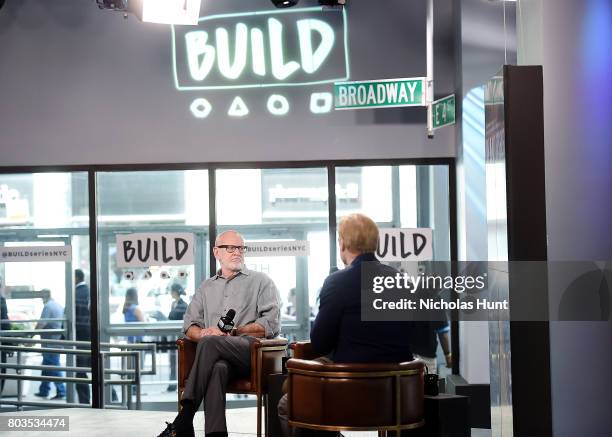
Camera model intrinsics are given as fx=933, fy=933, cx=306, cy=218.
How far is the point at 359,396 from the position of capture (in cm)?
421

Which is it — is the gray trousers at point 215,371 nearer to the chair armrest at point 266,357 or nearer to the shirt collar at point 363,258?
the chair armrest at point 266,357

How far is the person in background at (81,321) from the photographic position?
328 inches

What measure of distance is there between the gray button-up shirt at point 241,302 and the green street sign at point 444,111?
2043 millimetres

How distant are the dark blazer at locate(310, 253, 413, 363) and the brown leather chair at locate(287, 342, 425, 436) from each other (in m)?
0.09

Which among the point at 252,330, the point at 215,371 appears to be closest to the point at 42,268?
the point at 252,330

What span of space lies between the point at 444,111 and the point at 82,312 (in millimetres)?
3670

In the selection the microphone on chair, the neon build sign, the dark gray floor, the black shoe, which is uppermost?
the neon build sign

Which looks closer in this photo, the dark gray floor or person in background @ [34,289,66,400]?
the dark gray floor

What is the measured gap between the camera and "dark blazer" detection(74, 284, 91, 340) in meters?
8.35

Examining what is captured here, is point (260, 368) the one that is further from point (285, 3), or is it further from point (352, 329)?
point (285, 3)

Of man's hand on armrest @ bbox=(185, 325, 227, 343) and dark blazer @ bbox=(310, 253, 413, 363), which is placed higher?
dark blazer @ bbox=(310, 253, 413, 363)

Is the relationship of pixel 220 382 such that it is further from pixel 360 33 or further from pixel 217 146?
pixel 360 33

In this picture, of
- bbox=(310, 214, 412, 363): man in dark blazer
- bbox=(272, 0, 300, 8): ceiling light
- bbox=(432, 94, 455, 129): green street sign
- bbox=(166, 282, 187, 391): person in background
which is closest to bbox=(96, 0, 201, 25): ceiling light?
bbox=(272, 0, 300, 8): ceiling light

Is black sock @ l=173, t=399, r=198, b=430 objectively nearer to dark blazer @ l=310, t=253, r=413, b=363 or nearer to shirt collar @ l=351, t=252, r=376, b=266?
dark blazer @ l=310, t=253, r=413, b=363
